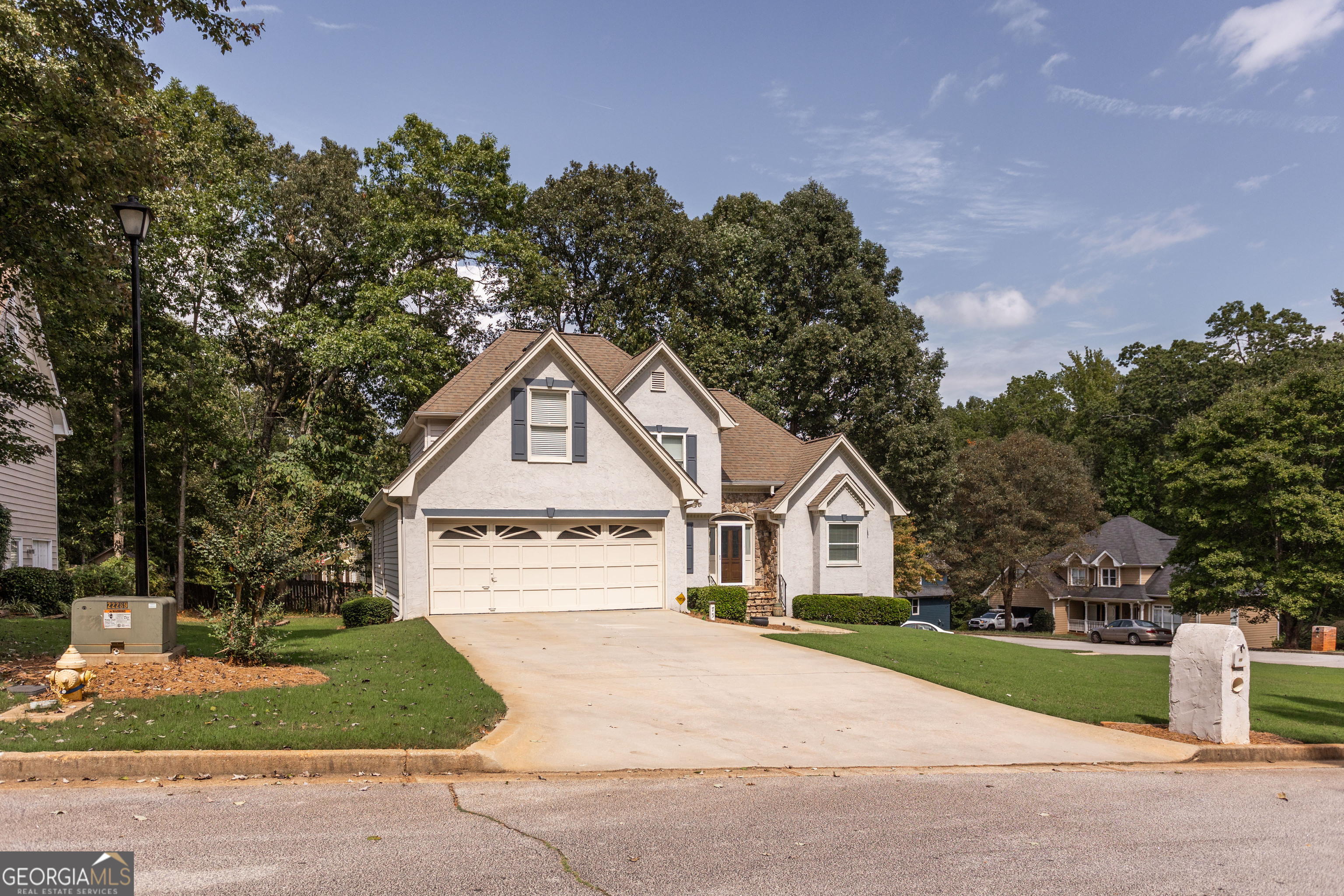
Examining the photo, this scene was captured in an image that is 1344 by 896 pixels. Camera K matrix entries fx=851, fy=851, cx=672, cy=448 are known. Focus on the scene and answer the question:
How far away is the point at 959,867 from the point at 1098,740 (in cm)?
554

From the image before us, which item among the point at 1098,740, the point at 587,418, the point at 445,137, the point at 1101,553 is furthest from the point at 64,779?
the point at 1101,553

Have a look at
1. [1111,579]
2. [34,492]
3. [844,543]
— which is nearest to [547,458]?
[844,543]

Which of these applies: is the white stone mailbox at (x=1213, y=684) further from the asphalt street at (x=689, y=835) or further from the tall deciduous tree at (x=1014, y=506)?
the tall deciduous tree at (x=1014, y=506)

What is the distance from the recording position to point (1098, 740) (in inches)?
388

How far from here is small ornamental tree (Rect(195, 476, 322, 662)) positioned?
1088 centimetres

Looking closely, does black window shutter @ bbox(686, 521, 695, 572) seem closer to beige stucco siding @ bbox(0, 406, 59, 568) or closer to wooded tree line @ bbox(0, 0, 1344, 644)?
wooded tree line @ bbox(0, 0, 1344, 644)

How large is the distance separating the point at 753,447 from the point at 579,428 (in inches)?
348

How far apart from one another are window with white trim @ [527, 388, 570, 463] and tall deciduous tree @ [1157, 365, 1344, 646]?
28499 mm

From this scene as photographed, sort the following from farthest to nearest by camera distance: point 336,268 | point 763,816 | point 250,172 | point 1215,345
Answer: point 1215,345, point 336,268, point 250,172, point 763,816

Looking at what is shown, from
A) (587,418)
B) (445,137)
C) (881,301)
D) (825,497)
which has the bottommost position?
(825,497)

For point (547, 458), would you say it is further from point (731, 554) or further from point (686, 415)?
point (731, 554)

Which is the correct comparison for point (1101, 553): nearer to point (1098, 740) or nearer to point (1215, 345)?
point (1215, 345)

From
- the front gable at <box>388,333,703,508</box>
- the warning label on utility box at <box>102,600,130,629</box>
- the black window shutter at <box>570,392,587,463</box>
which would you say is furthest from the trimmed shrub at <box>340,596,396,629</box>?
the warning label on utility box at <box>102,600,130,629</box>

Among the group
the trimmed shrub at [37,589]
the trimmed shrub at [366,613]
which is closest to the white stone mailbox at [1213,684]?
the trimmed shrub at [366,613]
